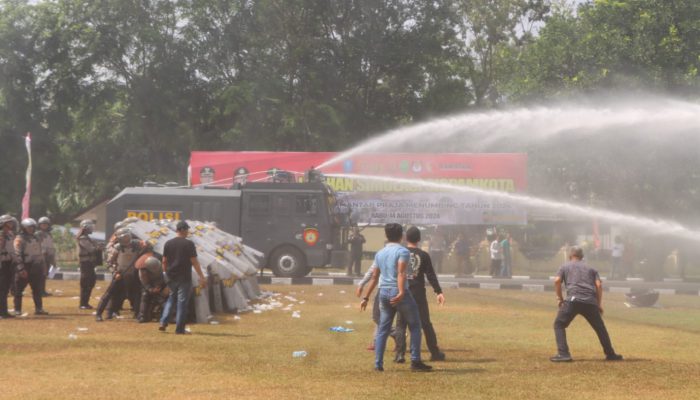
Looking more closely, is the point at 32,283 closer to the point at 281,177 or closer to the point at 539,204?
the point at 281,177

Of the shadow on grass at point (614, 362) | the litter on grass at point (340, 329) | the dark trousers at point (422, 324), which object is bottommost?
the shadow on grass at point (614, 362)

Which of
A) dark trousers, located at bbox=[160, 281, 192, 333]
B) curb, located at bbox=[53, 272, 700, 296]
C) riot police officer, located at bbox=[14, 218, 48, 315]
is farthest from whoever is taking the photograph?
curb, located at bbox=[53, 272, 700, 296]

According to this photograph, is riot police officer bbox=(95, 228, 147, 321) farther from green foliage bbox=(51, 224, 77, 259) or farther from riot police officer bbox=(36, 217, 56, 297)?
green foliage bbox=(51, 224, 77, 259)

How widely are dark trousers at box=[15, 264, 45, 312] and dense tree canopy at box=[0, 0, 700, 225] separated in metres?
28.8

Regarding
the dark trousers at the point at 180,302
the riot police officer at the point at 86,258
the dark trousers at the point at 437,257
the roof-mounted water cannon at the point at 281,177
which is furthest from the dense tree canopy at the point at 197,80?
the dark trousers at the point at 180,302

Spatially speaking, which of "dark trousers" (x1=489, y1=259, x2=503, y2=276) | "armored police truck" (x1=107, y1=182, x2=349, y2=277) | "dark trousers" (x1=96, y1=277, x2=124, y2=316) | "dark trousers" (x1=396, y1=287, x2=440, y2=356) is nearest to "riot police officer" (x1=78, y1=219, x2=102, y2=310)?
"dark trousers" (x1=96, y1=277, x2=124, y2=316)

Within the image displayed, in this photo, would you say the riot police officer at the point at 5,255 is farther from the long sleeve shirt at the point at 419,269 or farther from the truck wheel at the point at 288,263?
the truck wheel at the point at 288,263

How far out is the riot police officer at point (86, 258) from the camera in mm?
20547

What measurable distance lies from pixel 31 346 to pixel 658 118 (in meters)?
29.9

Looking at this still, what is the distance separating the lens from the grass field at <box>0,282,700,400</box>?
35.7 feet

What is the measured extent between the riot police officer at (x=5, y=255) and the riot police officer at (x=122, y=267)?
174cm

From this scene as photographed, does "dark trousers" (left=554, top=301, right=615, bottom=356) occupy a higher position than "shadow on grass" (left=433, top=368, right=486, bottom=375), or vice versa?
"dark trousers" (left=554, top=301, right=615, bottom=356)

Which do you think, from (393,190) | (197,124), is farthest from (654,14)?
(197,124)

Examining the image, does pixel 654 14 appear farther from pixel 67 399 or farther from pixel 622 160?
pixel 67 399
